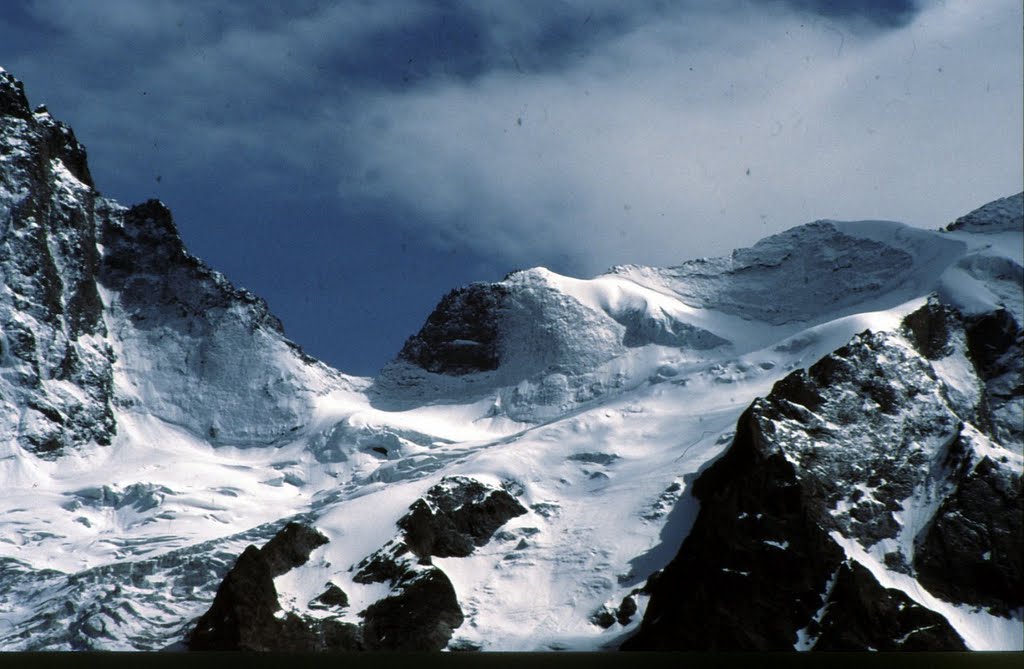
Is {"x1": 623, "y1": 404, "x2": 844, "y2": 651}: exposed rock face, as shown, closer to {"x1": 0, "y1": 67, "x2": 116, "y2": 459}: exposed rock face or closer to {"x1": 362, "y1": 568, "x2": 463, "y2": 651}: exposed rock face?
{"x1": 362, "y1": 568, "x2": 463, "y2": 651}: exposed rock face

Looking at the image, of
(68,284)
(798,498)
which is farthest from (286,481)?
(798,498)

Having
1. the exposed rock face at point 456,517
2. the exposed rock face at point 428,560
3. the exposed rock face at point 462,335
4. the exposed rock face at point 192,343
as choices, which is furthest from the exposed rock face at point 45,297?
the exposed rock face at point 428,560

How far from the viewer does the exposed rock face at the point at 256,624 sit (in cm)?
5391

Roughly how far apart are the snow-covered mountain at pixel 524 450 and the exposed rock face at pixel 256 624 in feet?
0.45

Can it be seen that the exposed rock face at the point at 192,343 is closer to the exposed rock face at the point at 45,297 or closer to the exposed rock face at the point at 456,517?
the exposed rock face at the point at 45,297

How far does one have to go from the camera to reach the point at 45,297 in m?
84.8

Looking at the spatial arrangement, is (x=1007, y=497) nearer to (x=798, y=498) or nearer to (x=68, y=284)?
(x=798, y=498)

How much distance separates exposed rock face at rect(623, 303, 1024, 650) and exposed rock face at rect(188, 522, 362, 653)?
11.5 m

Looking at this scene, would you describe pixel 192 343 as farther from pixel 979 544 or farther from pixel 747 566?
pixel 979 544

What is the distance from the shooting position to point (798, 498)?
2303 inches

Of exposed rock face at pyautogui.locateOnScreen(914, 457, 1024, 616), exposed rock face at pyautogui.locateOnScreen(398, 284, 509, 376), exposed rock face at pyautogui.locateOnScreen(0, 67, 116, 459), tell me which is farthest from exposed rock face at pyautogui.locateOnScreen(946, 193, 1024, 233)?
exposed rock face at pyautogui.locateOnScreen(0, 67, 116, 459)

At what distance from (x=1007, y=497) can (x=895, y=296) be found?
26639 millimetres

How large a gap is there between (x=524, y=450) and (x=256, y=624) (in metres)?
23.1

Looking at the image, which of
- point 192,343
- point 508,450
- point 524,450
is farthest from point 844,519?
point 192,343
